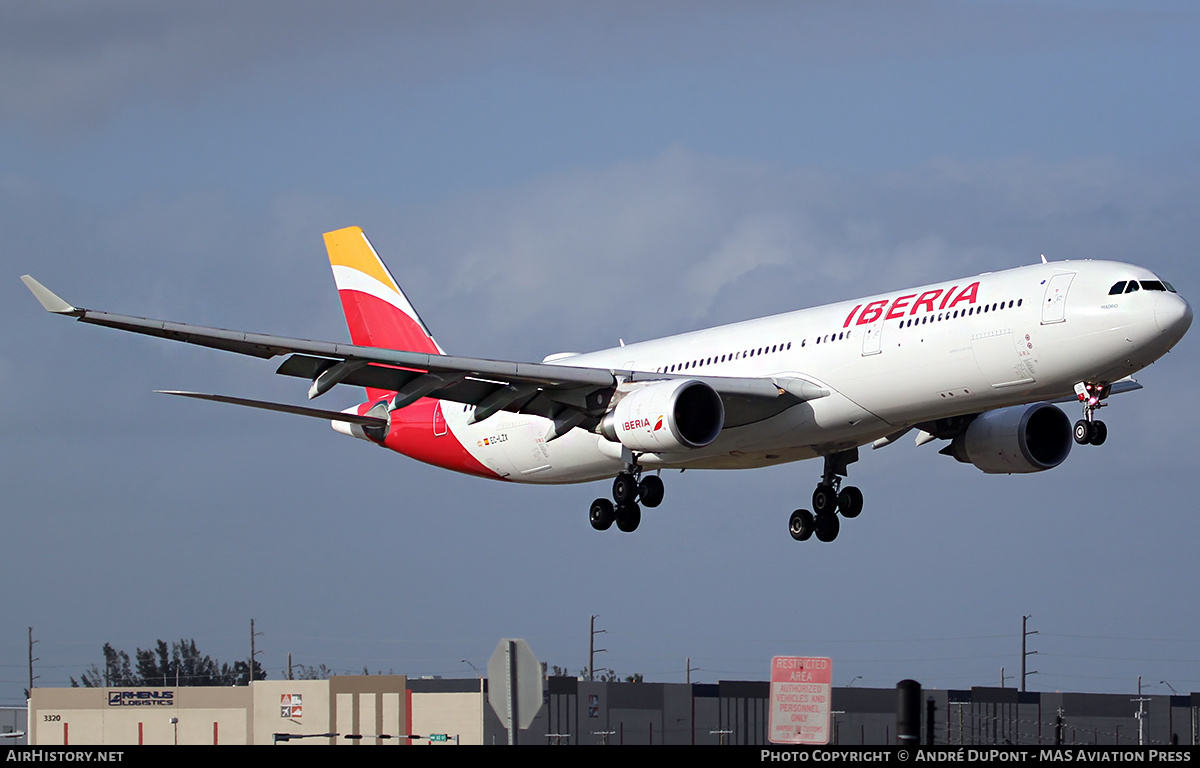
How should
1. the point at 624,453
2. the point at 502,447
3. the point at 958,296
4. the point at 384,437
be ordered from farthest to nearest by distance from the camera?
the point at 384,437
the point at 502,447
the point at 624,453
the point at 958,296

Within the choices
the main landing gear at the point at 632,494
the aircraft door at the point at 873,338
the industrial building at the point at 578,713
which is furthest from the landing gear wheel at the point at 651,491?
the industrial building at the point at 578,713

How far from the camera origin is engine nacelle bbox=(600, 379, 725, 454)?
126 ft

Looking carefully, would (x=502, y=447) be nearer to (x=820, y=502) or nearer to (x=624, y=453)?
(x=624, y=453)

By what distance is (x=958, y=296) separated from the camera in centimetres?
3634

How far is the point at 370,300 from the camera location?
54.0 m

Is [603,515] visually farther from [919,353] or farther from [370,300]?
[370,300]

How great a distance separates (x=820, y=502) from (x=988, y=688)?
27.6 m

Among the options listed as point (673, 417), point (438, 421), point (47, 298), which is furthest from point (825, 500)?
point (47, 298)

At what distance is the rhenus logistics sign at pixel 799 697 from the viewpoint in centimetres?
2020

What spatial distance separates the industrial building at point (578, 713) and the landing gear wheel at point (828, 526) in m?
16.8

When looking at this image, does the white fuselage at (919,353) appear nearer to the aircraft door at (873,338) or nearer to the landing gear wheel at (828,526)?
the aircraft door at (873,338)
